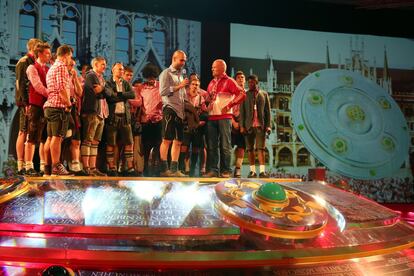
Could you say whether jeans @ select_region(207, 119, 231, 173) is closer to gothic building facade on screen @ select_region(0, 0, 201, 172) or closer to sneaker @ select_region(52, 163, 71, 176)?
sneaker @ select_region(52, 163, 71, 176)

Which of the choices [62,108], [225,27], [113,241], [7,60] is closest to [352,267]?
[113,241]

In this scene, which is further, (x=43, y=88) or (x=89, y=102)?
(x=89, y=102)

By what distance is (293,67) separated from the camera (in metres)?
7.82

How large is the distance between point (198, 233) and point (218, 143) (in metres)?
3.46

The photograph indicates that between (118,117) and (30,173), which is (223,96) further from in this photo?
(30,173)

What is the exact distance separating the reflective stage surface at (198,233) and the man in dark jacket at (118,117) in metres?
2.97

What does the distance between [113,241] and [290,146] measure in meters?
6.54

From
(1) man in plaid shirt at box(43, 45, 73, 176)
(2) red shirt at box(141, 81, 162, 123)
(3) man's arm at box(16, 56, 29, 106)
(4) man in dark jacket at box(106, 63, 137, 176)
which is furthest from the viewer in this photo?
(2) red shirt at box(141, 81, 162, 123)

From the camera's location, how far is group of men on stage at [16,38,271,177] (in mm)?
4051

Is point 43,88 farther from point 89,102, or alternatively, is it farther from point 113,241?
point 113,241

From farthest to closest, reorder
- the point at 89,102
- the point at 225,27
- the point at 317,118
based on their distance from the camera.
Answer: the point at 317,118 → the point at 225,27 → the point at 89,102

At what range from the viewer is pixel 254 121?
5613mm

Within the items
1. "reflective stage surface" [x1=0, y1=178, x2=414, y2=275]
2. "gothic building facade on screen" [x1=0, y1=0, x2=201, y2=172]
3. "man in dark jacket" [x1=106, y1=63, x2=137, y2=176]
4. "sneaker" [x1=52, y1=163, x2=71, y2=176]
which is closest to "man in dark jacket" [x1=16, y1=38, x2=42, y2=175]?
"sneaker" [x1=52, y1=163, x2=71, y2=176]

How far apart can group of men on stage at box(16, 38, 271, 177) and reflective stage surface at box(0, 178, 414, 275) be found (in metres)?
2.21
